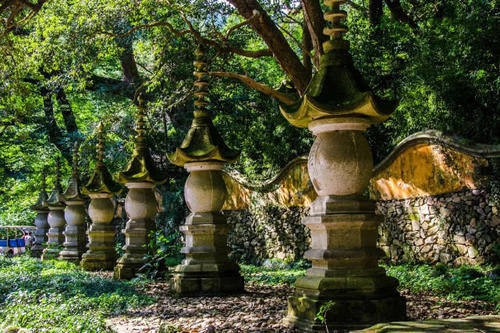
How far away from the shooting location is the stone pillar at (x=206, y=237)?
7.66m

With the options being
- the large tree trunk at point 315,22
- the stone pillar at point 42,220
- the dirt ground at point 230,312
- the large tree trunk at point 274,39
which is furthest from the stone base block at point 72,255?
the large tree trunk at point 315,22

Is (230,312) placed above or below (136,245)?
below

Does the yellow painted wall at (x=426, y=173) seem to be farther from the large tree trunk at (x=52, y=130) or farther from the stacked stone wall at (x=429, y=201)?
the large tree trunk at (x=52, y=130)

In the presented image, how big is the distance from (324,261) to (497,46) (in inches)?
237

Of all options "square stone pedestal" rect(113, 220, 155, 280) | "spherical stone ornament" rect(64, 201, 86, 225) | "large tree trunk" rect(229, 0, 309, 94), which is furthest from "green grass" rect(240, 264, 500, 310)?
"spherical stone ornament" rect(64, 201, 86, 225)

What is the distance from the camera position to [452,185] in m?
9.09

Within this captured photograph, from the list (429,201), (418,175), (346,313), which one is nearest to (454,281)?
(429,201)

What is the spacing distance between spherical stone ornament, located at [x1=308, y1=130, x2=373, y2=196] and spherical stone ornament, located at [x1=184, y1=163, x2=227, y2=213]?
3.07 m

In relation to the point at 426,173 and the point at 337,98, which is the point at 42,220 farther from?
the point at 337,98

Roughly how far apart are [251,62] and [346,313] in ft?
47.0

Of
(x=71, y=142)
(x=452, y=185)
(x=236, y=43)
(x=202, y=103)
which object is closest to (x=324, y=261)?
(x=202, y=103)

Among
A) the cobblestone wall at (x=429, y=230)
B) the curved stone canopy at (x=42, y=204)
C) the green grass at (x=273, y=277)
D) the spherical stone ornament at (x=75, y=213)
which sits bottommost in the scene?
the green grass at (x=273, y=277)

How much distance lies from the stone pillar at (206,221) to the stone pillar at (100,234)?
15.9ft

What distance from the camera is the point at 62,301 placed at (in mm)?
6613
